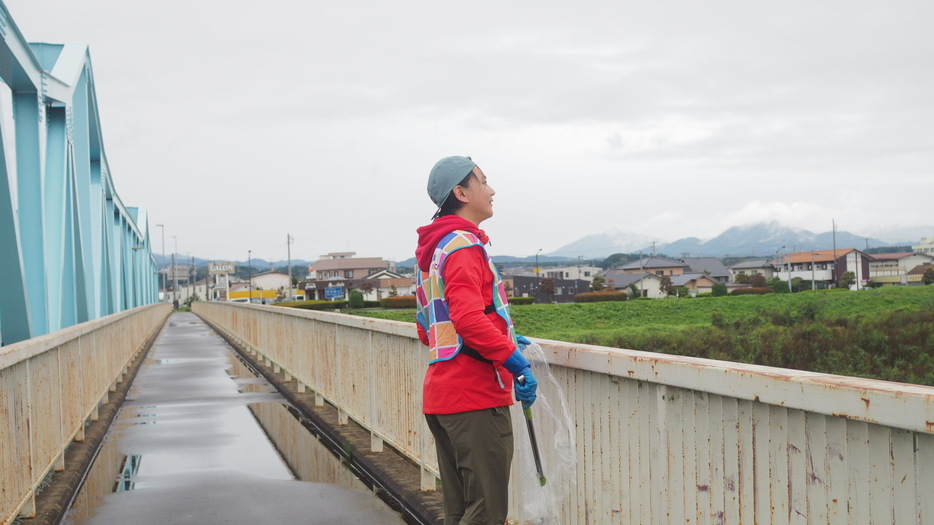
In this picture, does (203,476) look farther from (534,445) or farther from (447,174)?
(447,174)

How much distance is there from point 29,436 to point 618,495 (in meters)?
4.22

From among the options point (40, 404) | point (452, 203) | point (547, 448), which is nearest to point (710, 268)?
point (40, 404)

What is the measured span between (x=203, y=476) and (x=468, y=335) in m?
4.67

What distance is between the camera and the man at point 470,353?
3.41 meters

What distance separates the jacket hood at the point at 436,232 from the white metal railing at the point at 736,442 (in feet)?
2.71

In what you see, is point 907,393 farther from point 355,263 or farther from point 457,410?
point 355,263

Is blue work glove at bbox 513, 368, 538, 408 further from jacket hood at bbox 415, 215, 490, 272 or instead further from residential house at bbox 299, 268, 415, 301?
residential house at bbox 299, 268, 415, 301

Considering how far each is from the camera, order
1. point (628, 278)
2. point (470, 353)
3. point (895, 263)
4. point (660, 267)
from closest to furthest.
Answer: point (470, 353), point (628, 278), point (660, 267), point (895, 263)

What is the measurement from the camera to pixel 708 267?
144 meters

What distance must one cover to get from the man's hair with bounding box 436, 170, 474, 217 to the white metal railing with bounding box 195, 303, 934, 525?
905mm

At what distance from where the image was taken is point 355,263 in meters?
149

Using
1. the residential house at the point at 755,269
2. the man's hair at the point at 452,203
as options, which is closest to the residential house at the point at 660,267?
the residential house at the point at 755,269

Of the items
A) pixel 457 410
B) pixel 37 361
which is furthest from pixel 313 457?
pixel 457 410

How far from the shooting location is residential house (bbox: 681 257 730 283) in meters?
140
